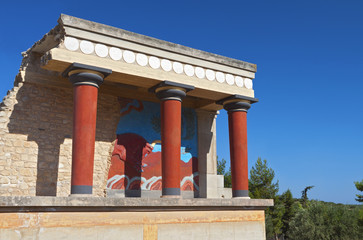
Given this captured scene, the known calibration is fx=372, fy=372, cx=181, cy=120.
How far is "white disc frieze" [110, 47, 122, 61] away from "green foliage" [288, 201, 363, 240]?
20301 millimetres

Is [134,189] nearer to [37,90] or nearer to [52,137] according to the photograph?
[52,137]

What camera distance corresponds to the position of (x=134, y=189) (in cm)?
1131

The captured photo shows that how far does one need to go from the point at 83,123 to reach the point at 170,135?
2.41 metres

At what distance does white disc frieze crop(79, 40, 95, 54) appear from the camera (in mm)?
9042

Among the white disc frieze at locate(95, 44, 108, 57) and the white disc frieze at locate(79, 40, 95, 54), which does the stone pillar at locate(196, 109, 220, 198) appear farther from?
the white disc frieze at locate(79, 40, 95, 54)

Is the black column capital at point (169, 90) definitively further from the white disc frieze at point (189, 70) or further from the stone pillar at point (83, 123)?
the stone pillar at point (83, 123)

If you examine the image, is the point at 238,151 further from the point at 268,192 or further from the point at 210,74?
the point at 268,192

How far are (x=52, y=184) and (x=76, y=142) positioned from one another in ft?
7.07

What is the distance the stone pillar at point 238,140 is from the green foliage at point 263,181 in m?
23.5

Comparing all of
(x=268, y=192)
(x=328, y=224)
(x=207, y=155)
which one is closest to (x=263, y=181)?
(x=268, y=192)

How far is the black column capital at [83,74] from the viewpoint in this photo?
8883mm

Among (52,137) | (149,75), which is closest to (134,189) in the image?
(52,137)

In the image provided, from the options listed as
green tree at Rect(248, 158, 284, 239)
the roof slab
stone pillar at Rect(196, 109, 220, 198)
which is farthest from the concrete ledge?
green tree at Rect(248, 158, 284, 239)

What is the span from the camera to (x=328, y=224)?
24.9 m
